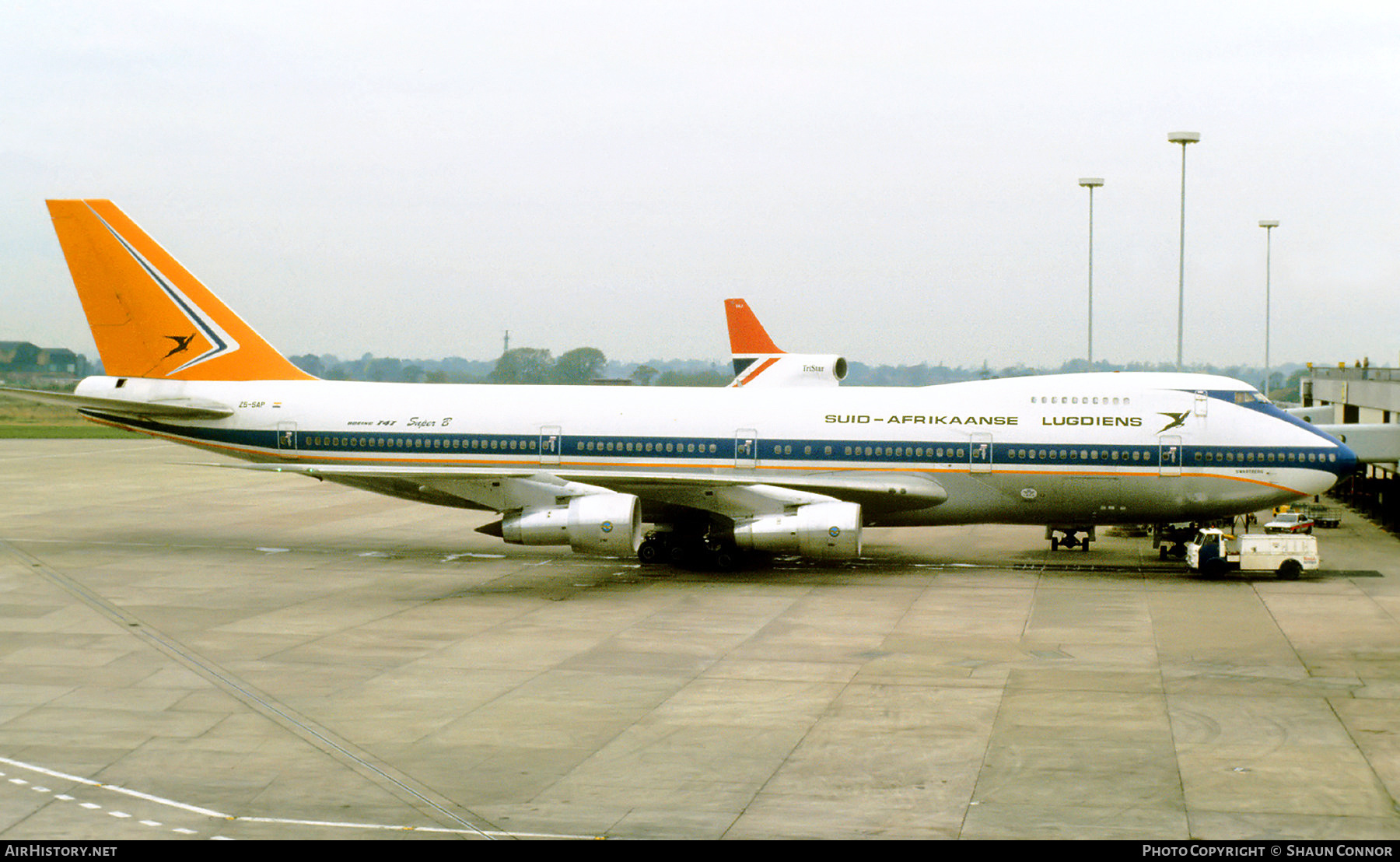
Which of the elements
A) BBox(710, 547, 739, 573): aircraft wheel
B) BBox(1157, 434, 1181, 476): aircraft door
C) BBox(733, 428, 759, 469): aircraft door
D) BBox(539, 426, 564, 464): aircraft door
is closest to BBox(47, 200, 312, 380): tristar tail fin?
BBox(539, 426, 564, 464): aircraft door

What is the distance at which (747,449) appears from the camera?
31.1 meters

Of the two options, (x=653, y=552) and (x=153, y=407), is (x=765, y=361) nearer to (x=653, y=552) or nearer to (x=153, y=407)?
(x=653, y=552)

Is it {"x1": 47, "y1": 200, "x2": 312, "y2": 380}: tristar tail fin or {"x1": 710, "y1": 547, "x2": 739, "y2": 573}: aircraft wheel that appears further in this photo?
{"x1": 47, "y1": 200, "x2": 312, "y2": 380}: tristar tail fin

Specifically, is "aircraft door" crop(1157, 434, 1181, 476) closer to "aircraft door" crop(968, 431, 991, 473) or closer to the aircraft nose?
the aircraft nose

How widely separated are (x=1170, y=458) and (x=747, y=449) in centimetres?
1026

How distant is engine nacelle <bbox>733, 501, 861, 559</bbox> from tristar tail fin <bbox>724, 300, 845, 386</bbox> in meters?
15.2

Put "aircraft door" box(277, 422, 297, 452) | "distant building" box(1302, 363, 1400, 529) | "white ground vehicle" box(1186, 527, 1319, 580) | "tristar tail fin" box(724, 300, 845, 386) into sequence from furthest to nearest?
"tristar tail fin" box(724, 300, 845, 386) → "distant building" box(1302, 363, 1400, 529) → "aircraft door" box(277, 422, 297, 452) → "white ground vehicle" box(1186, 527, 1319, 580)

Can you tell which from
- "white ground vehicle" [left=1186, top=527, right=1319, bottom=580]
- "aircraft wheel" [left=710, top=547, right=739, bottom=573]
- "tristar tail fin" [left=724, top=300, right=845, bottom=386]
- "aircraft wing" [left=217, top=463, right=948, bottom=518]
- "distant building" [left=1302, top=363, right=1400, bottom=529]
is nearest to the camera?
"white ground vehicle" [left=1186, top=527, right=1319, bottom=580]

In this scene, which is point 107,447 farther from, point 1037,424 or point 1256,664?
point 1256,664

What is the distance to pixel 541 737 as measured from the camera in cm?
1633

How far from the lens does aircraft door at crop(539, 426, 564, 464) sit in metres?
31.9

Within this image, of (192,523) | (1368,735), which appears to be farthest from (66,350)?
(1368,735)

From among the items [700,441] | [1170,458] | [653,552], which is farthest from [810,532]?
[1170,458]
